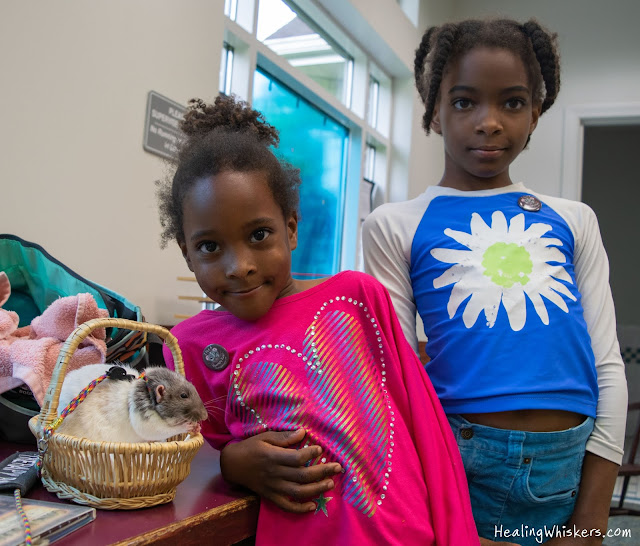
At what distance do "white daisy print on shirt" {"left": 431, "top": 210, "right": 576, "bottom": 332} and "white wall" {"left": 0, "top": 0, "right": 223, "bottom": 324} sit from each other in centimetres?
103

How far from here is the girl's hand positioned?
2.82 ft

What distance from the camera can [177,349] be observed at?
0.93m

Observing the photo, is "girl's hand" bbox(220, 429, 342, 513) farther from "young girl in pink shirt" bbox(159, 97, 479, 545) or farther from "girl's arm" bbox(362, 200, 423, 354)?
"girl's arm" bbox(362, 200, 423, 354)

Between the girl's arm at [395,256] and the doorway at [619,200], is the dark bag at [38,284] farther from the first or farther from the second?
the doorway at [619,200]

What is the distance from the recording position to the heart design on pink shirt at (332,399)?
911 millimetres

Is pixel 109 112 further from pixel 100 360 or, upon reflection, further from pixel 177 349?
pixel 177 349

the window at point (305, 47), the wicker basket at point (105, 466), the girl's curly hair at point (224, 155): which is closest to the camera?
the wicker basket at point (105, 466)

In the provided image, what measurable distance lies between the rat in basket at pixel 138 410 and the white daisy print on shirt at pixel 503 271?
54 centimetres

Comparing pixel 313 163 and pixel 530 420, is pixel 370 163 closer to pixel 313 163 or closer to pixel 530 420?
pixel 313 163

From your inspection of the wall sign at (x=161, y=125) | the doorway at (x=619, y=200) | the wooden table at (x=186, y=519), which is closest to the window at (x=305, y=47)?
the wall sign at (x=161, y=125)

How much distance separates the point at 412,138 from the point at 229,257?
3639 mm

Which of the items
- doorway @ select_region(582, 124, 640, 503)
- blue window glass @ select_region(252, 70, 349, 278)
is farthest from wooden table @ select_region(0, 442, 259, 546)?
doorway @ select_region(582, 124, 640, 503)

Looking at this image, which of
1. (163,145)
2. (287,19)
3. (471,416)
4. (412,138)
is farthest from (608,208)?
(471,416)

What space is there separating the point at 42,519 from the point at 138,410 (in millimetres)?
181
